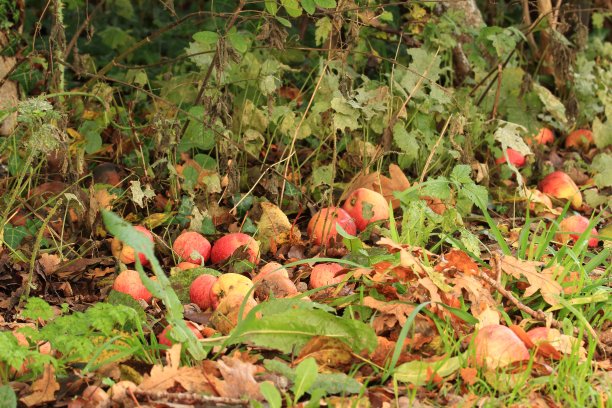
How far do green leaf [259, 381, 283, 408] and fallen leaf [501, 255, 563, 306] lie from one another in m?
0.97

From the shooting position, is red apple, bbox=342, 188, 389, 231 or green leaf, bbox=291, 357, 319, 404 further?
red apple, bbox=342, 188, 389, 231

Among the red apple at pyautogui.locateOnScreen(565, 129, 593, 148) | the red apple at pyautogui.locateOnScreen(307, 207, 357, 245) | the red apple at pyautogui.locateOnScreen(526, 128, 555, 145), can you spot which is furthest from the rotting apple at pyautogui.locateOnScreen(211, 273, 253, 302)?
the red apple at pyautogui.locateOnScreen(565, 129, 593, 148)

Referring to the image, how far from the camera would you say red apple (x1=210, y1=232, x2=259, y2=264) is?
3.46 m

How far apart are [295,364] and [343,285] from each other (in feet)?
1.54

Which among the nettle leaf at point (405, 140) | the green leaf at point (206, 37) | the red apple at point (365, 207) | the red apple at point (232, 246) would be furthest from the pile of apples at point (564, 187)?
the green leaf at point (206, 37)

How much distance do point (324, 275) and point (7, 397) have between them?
123cm

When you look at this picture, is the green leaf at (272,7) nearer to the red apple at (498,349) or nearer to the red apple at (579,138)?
the red apple at (498,349)

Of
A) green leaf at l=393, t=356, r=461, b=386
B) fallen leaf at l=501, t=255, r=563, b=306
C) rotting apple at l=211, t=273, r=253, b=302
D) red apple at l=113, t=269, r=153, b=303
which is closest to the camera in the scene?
green leaf at l=393, t=356, r=461, b=386

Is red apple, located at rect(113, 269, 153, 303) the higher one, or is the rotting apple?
the rotting apple

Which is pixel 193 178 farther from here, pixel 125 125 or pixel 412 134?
pixel 412 134

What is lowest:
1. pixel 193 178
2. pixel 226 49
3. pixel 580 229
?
pixel 580 229

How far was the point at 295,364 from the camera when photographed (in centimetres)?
255

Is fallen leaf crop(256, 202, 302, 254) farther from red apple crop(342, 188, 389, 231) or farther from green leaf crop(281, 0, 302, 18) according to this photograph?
green leaf crop(281, 0, 302, 18)

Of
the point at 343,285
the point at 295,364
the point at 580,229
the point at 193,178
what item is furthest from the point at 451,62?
the point at 295,364
